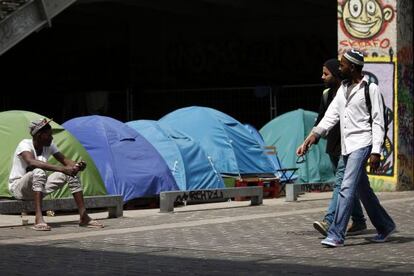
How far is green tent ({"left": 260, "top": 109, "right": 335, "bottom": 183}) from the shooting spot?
19.7m

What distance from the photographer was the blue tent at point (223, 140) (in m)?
17.9

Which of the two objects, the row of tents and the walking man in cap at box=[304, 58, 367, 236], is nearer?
the walking man in cap at box=[304, 58, 367, 236]

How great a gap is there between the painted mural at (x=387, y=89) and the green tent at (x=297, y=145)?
4.26ft

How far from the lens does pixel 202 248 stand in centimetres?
991

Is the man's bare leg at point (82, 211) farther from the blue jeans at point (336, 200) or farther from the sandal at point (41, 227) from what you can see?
the blue jeans at point (336, 200)

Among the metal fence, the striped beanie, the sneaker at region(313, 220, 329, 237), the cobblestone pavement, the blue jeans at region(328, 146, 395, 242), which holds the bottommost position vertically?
the cobblestone pavement

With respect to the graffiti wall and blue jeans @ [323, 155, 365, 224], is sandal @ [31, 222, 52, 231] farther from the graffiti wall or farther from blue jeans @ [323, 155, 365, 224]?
the graffiti wall

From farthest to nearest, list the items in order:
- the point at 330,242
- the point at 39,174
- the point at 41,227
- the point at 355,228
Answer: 1. the point at 39,174
2. the point at 41,227
3. the point at 355,228
4. the point at 330,242

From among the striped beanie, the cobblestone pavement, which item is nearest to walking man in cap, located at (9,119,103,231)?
the cobblestone pavement

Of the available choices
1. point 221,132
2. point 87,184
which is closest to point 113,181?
point 87,184

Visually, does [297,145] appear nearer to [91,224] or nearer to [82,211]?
[91,224]

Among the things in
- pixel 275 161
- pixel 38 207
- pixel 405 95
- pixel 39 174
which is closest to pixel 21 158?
pixel 39 174

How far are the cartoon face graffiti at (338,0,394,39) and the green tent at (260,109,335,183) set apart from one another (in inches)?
82.6

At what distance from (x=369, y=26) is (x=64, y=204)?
8350 mm
